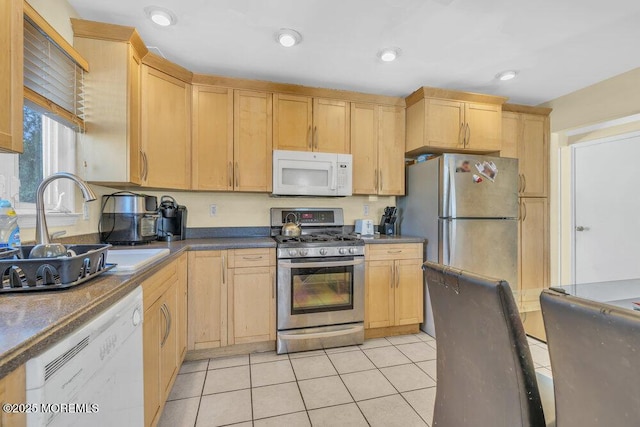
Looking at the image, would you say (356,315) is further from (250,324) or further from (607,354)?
(607,354)

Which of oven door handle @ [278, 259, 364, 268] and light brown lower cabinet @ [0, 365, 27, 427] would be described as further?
oven door handle @ [278, 259, 364, 268]

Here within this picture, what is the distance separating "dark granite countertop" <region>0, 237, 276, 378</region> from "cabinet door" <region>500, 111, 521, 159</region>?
142 inches

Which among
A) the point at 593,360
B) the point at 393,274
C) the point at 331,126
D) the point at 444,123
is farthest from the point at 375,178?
the point at 593,360

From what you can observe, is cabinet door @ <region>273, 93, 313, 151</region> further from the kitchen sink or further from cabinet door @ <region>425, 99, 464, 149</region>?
the kitchen sink

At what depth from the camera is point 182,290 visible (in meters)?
2.06

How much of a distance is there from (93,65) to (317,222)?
7.10 feet

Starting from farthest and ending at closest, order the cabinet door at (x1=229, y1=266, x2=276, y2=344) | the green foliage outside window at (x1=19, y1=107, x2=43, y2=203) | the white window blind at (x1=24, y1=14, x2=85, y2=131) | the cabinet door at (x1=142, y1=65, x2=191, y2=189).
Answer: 1. the cabinet door at (x1=229, y1=266, x2=276, y2=344)
2. the cabinet door at (x1=142, y1=65, x2=191, y2=189)
3. the green foliage outside window at (x1=19, y1=107, x2=43, y2=203)
4. the white window blind at (x1=24, y1=14, x2=85, y2=131)

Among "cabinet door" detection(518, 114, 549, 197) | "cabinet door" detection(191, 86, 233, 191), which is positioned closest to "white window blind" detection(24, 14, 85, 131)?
"cabinet door" detection(191, 86, 233, 191)

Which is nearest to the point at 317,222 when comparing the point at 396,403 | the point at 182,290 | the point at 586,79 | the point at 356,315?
the point at 356,315

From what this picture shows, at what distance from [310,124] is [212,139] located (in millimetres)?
928

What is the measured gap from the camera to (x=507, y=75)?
2.60 meters

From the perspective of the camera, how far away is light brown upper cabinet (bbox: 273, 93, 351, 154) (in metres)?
2.70

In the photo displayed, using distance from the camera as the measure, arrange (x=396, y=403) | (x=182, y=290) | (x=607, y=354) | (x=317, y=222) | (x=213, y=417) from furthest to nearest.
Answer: (x=317, y=222) → (x=182, y=290) → (x=396, y=403) → (x=213, y=417) → (x=607, y=354)

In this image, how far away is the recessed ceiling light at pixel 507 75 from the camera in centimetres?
256
